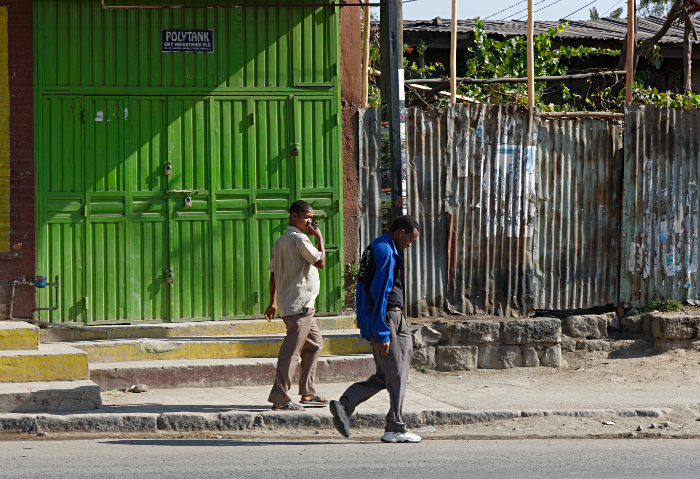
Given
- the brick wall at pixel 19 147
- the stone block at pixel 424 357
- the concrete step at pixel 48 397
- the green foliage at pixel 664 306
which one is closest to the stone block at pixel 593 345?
the green foliage at pixel 664 306

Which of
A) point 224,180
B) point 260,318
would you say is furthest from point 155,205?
point 260,318

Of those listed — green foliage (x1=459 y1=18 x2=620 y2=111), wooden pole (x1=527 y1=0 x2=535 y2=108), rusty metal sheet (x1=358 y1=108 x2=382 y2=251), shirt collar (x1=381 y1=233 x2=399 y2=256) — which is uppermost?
green foliage (x1=459 y1=18 x2=620 y2=111)

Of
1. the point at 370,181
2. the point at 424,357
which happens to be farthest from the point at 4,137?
the point at 424,357

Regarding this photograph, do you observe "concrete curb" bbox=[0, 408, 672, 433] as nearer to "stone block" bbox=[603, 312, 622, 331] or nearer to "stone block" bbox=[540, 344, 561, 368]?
"stone block" bbox=[540, 344, 561, 368]

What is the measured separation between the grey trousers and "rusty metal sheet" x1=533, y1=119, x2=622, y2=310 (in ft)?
12.0

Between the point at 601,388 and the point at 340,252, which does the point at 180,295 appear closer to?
the point at 340,252

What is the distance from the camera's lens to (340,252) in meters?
8.62

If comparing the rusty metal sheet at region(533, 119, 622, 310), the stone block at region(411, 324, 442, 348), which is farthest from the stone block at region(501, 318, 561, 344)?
the stone block at region(411, 324, 442, 348)

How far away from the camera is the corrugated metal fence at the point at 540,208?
8711mm

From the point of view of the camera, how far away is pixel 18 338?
7.02 meters

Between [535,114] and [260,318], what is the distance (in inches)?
157

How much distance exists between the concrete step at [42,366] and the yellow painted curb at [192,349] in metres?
0.62

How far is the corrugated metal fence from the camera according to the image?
8.71m

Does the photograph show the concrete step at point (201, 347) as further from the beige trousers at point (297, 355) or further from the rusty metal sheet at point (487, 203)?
the rusty metal sheet at point (487, 203)
